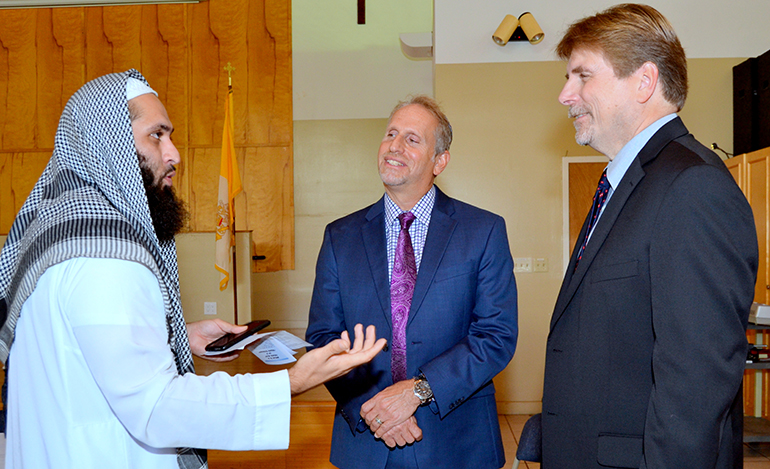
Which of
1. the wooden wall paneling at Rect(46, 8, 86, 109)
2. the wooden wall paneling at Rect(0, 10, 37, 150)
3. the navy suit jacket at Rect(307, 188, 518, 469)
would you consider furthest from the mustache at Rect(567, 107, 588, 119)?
the wooden wall paneling at Rect(0, 10, 37, 150)

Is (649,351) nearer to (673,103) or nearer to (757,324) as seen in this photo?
(673,103)

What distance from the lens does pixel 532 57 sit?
4824 mm

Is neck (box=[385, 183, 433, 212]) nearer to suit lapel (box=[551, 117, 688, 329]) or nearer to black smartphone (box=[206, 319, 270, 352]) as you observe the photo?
black smartphone (box=[206, 319, 270, 352])

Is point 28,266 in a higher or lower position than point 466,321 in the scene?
higher

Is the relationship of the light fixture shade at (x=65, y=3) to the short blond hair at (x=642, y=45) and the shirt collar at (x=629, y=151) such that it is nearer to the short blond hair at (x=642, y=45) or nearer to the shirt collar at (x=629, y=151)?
the short blond hair at (x=642, y=45)

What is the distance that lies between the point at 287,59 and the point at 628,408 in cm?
667

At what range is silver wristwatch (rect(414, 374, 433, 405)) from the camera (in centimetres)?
165

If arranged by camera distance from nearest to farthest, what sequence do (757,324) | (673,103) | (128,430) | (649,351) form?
(128,430) → (649,351) → (673,103) → (757,324)

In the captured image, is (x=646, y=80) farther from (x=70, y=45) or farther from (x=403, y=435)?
(x=70, y=45)

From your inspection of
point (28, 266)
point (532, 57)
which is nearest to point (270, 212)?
point (532, 57)

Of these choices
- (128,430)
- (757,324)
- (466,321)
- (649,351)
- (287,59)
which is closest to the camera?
(128,430)

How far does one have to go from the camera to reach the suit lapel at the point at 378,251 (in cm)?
180

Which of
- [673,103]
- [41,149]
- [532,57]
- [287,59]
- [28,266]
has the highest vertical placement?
[287,59]

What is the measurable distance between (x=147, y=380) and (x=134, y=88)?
0.73m
